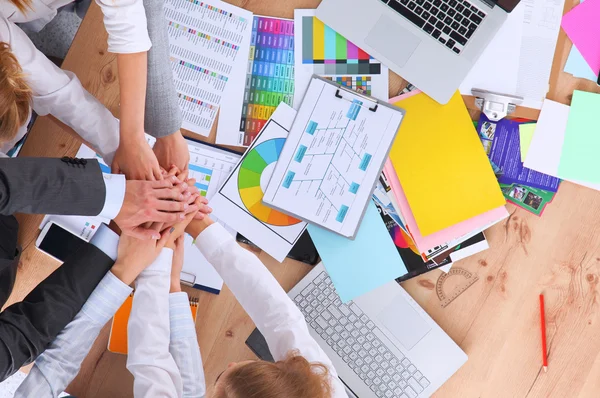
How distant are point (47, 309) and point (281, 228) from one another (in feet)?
1.63

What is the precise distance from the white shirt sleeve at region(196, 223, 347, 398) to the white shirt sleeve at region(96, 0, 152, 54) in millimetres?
391

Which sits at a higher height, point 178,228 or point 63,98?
point 63,98

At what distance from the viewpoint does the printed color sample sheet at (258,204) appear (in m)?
1.23

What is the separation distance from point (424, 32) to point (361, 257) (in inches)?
20.6

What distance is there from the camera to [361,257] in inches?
47.8

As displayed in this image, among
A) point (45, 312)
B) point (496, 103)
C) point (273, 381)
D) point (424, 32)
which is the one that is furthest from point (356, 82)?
point (45, 312)

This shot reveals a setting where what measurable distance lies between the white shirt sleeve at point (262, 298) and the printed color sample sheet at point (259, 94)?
232 millimetres

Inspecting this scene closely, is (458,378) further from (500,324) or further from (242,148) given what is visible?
(242,148)

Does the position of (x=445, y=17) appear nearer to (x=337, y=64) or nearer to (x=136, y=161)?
(x=337, y=64)

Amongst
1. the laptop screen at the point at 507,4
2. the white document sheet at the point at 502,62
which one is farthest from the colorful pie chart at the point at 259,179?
the laptop screen at the point at 507,4

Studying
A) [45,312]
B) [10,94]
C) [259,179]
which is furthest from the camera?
[259,179]

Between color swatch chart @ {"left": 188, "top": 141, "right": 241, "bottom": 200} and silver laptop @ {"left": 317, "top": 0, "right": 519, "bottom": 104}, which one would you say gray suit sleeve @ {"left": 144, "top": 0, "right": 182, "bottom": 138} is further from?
silver laptop @ {"left": 317, "top": 0, "right": 519, "bottom": 104}

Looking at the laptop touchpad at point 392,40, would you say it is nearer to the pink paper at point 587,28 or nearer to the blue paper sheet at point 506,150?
the blue paper sheet at point 506,150

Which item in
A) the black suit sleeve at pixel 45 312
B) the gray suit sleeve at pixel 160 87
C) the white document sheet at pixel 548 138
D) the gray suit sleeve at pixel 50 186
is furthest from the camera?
the white document sheet at pixel 548 138
